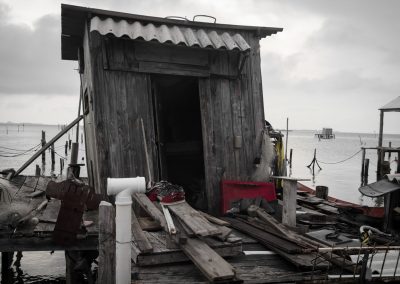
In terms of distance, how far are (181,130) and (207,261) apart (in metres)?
11.1

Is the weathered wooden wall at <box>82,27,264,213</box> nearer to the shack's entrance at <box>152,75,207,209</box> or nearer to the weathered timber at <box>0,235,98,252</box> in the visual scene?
the weathered timber at <box>0,235,98,252</box>

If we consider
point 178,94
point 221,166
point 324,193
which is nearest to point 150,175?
point 221,166

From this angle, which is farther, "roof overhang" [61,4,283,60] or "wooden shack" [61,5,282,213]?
"wooden shack" [61,5,282,213]

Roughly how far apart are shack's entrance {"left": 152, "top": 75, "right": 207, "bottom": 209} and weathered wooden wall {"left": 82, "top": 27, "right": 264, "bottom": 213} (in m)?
2.99

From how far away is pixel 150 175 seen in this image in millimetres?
9531

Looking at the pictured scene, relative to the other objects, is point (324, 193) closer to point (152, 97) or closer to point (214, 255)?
point (152, 97)

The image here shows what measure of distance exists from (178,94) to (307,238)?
→ 919 cm

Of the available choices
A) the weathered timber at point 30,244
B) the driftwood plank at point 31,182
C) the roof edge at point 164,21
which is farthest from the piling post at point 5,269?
the roof edge at point 164,21

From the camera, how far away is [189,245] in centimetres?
583

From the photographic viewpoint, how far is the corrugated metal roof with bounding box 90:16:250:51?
8.99 metres

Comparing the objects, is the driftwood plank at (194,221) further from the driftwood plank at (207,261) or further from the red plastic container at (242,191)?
the red plastic container at (242,191)

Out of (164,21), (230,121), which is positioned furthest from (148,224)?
(164,21)

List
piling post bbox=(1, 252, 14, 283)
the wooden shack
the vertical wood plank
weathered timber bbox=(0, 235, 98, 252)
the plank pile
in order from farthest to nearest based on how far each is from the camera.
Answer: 1. piling post bbox=(1, 252, 14, 283)
2. the wooden shack
3. the vertical wood plank
4. weathered timber bbox=(0, 235, 98, 252)
5. the plank pile

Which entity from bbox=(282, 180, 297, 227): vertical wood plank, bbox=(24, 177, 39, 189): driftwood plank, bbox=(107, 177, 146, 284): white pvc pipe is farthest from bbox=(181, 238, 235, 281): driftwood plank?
bbox=(24, 177, 39, 189): driftwood plank
